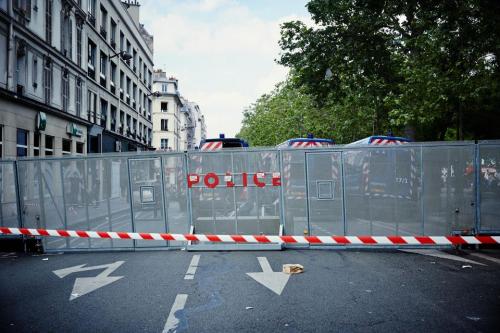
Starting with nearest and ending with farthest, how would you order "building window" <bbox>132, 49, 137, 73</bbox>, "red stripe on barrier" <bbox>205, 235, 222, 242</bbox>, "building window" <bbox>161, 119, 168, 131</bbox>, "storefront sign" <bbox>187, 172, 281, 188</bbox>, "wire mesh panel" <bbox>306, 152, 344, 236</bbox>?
"red stripe on barrier" <bbox>205, 235, 222, 242</bbox>, "wire mesh panel" <bbox>306, 152, 344, 236</bbox>, "storefront sign" <bbox>187, 172, 281, 188</bbox>, "building window" <bbox>132, 49, 137, 73</bbox>, "building window" <bbox>161, 119, 168, 131</bbox>

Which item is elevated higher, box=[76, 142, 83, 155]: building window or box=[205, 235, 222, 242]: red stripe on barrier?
box=[76, 142, 83, 155]: building window

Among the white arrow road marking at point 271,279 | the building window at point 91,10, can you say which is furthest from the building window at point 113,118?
the white arrow road marking at point 271,279

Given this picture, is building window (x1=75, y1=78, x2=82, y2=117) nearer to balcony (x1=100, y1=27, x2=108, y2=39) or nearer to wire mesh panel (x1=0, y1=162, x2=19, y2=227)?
balcony (x1=100, y1=27, x2=108, y2=39)

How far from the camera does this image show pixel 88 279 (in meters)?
6.38

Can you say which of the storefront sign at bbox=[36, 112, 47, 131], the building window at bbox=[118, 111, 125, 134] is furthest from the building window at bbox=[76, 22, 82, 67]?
the building window at bbox=[118, 111, 125, 134]

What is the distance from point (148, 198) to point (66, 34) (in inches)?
723

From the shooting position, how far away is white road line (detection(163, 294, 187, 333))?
4.22 m

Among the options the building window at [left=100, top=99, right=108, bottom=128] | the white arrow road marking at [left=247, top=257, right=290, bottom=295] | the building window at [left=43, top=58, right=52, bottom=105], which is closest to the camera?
the white arrow road marking at [left=247, top=257, right=290, bottom=295]

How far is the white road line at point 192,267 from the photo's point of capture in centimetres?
639

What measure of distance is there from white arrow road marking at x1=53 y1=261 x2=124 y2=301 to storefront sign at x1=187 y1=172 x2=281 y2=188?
96.6 inches

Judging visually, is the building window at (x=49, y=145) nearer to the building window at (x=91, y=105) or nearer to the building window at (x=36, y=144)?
the building window at (x=36, y=144)

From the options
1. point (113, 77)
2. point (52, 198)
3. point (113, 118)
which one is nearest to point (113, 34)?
point (113, 77)

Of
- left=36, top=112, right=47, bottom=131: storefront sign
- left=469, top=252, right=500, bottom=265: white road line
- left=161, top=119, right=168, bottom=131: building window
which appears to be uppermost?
left=161, top=119, right=168, bottom=131: building window

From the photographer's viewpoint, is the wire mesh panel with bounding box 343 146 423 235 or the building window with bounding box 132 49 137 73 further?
the building window with bounding box 132 49 137 73
